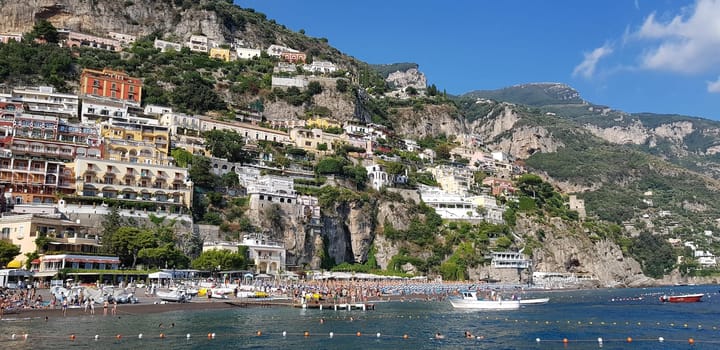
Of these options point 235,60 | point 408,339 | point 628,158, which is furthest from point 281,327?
point 628,158

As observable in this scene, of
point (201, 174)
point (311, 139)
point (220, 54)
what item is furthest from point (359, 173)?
point (220, 54)

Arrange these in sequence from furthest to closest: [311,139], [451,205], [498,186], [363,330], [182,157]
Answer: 1. [498,186]
2. [311,139]
3. [451,205]
4. [182,157]
5. [363,330]

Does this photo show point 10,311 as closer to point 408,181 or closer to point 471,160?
point 408,181

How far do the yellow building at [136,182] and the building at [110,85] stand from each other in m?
24.9

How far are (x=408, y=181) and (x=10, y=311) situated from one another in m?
65.4

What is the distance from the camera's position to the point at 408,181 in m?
99.1

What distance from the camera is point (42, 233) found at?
5441 centimetres

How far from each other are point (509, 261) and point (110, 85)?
58.2 m

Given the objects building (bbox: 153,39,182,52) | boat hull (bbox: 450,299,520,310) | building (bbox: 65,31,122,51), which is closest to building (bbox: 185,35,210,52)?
building (bbox: 153,39,182,52)

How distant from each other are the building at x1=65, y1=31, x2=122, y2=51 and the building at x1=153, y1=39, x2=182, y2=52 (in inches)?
238

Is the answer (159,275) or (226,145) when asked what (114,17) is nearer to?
(226,145)

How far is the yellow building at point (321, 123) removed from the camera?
10590cm

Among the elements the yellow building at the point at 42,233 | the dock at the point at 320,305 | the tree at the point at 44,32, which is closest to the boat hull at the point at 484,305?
the dock at the point at 320,305

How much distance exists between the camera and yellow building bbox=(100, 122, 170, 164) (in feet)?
236
